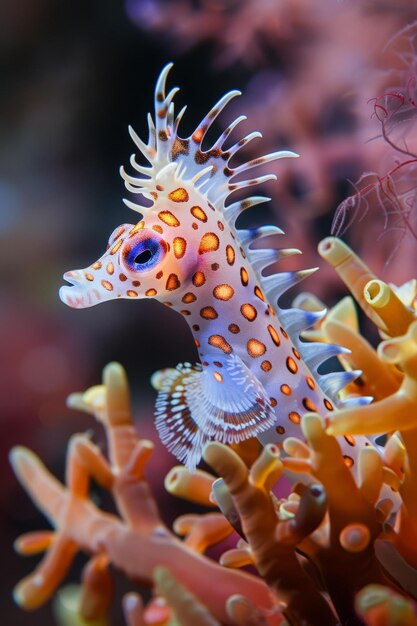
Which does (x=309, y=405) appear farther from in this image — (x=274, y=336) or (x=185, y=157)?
(x=185, y=157)

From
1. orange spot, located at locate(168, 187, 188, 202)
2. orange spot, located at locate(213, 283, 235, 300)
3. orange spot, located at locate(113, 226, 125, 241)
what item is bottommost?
orange spot, located at locate(213, 283, 235, 300)

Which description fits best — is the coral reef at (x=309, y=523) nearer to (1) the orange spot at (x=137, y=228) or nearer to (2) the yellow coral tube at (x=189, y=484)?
(2) the yellow coral tube at (x=189, y=484)

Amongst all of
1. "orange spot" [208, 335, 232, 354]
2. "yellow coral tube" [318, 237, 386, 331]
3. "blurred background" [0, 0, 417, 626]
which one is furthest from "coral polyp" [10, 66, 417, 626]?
"blurred background" [0, 0, 417, 626]

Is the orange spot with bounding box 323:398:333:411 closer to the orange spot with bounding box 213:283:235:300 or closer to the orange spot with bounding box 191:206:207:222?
the orange spot with bounding box 213:283:235:300

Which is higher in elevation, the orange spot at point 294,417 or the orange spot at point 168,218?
the orange spot at point 168,218

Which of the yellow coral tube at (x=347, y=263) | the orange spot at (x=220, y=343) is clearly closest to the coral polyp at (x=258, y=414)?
the orange spot at (x=220, y=343)

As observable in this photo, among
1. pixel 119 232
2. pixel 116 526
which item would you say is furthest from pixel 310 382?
pixel 116 526
